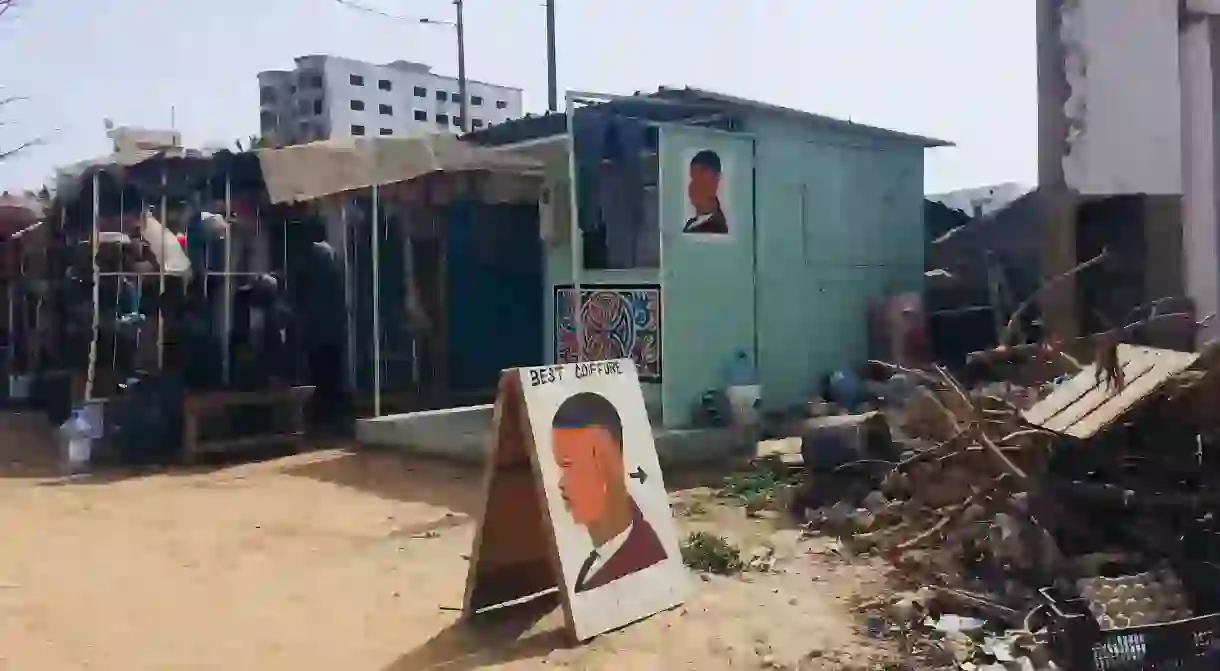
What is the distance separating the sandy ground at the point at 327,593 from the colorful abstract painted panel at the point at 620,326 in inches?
70.0

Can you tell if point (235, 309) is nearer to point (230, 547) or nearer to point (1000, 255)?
point (230, 547)

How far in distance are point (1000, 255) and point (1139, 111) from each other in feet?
16.1

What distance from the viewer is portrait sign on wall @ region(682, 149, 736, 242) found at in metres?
9.67

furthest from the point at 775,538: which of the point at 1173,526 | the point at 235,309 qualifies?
the point at 235,309

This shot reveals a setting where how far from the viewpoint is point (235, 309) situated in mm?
11188

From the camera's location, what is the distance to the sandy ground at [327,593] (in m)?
4.86

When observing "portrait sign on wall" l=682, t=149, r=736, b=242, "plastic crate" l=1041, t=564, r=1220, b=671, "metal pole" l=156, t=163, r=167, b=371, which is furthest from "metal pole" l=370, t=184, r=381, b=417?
"plastic crate" l=1041, t=564, r=1220, b=671

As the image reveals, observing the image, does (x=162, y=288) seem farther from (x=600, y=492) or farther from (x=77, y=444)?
(x=600, y=492)

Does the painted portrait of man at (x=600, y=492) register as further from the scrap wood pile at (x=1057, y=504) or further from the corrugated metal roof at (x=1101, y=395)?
the corrugated metal roof at (x=1101, y=395)

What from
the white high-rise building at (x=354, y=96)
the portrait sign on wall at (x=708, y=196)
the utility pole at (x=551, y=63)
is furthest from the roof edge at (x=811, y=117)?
the white high-rise building at (x=354, y=96)

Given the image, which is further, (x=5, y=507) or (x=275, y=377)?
(x=275, y=377)

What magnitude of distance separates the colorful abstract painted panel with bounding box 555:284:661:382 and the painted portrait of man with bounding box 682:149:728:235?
694 millimetres

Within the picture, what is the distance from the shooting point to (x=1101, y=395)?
560 centimetres

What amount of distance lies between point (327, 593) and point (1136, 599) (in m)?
3.81
